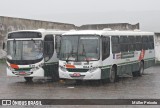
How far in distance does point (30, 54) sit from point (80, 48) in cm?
262

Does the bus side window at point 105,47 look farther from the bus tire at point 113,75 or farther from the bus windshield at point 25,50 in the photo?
the bus windshield at point 25,50

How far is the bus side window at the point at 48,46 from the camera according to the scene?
22516mm

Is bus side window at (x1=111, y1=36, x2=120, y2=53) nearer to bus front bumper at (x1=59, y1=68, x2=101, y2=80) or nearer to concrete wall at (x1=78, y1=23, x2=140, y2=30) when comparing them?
bus front bumper at (x1=59, y1=68, x2=101, y2=80)

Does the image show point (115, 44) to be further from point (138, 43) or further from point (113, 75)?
point (138, 43)

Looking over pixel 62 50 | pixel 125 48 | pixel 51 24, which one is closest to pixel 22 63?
pixel 62 50

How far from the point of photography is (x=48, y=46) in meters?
22.7

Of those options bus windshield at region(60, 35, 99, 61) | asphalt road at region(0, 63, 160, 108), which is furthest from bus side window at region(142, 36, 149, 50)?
bus windshield at region(60, 35, 99, 61)

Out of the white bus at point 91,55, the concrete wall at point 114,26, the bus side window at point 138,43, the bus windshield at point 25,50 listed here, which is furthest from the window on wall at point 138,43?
the concrete wall at point 114,26

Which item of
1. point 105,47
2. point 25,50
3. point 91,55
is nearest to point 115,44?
point 105,47

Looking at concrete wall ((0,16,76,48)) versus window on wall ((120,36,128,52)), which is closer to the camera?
window on wall ((120,36,128,52))

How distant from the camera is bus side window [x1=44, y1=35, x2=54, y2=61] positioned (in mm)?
22516

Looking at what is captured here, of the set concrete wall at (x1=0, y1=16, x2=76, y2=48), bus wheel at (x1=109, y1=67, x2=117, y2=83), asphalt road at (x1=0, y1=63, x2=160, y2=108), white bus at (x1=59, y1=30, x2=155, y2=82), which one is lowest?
asphalt road at (x1=0, y1=63, x2=160, y2=108)

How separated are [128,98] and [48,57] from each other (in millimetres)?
6960

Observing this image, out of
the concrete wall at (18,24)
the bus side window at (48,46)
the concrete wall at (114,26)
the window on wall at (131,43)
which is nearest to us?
the bus side window at (48,46)
